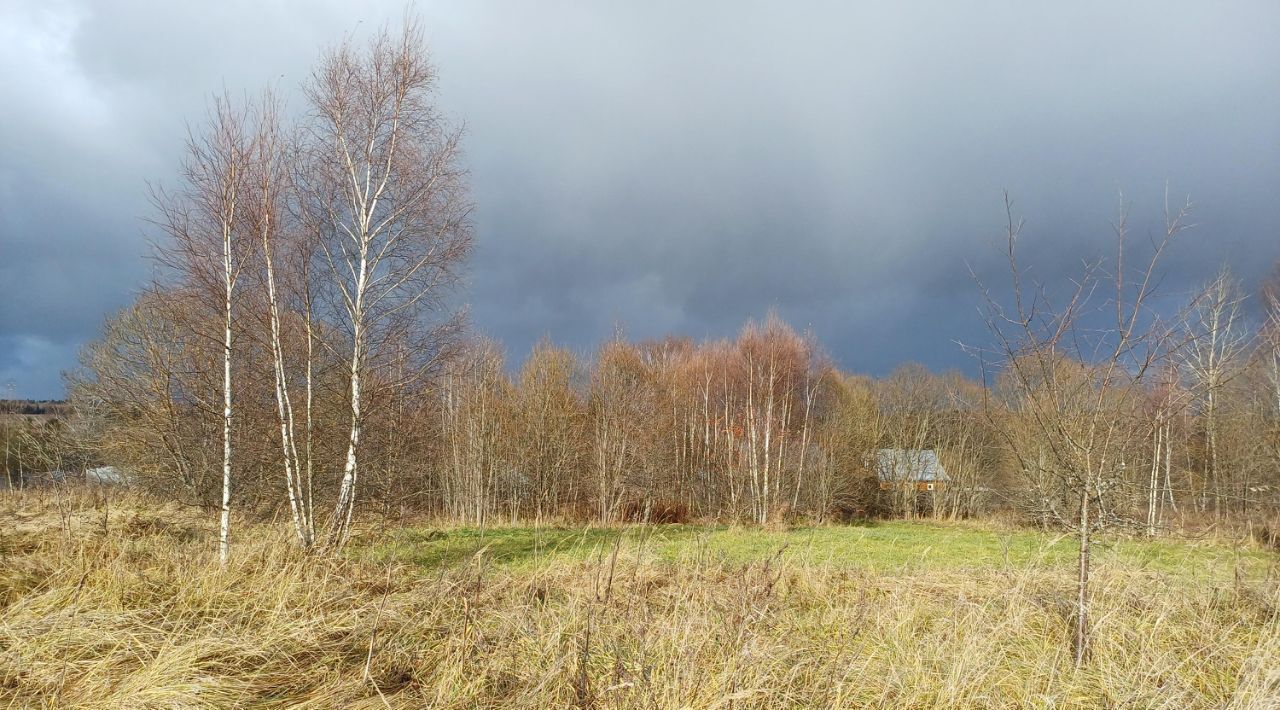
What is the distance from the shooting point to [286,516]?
916cm

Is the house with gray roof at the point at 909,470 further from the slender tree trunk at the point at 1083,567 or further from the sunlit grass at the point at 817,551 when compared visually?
the slender tree trunk at the point at 1083,567

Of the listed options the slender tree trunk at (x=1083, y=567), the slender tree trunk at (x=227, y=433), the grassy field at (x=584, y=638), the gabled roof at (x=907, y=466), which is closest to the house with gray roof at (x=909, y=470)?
the gabled roof at (x=907, y=466)

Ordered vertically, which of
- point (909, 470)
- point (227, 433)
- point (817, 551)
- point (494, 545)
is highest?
point (227, 433)

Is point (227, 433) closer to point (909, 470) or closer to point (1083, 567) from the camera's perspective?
point (1083, 567)

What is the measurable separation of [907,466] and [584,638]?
27.6 m

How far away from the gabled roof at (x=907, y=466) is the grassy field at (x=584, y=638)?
75.4 feet

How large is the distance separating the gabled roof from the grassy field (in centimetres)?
2298

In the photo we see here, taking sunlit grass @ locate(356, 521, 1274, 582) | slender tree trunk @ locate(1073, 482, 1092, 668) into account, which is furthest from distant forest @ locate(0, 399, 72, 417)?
slender tree trunk @ locate(1073, 482, 1092, 668)

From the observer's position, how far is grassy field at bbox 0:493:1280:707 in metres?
3.31

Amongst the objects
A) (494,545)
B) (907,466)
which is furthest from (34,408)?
(907,466)

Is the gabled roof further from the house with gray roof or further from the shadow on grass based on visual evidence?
the shadow on grass

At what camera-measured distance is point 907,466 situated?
28.3m

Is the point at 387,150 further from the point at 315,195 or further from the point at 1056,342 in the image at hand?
the point at 1056,342

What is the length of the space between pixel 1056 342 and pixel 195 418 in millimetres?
14033
